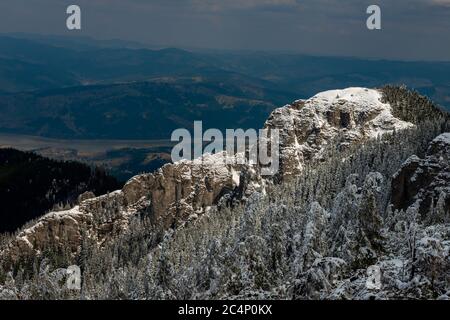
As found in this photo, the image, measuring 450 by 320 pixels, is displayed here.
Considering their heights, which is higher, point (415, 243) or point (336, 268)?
point (415, 243)

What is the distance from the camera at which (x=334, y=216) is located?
89.7m

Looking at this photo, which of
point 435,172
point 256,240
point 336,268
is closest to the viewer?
point 336,268

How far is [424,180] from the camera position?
12875 centimetres

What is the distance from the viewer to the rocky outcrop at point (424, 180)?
405 feet

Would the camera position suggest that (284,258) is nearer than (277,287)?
No

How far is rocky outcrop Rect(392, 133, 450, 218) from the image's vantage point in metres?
124
